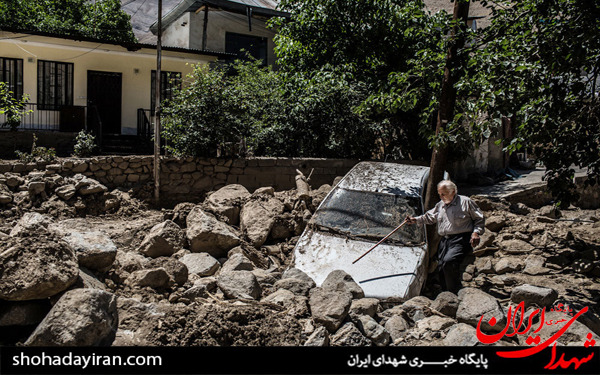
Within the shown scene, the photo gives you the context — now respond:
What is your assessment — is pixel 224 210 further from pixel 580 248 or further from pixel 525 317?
pixel 580 248

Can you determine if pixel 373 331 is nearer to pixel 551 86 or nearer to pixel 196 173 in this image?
pixel 551 86

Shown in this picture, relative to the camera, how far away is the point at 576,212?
12.1m

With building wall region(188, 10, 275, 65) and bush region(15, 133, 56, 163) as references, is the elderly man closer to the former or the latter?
bush region(15, 133, 56, 163)

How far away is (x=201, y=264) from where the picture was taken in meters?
6.36

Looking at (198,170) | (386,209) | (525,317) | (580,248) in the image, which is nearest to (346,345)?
(525,317)

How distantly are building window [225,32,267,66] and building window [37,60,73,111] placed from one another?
660cm

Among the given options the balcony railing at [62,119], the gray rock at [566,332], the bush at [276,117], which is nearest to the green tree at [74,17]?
the balcony railing at [62,119]

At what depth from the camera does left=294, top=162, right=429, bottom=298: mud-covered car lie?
5.95m

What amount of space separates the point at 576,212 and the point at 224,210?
8.61 meters


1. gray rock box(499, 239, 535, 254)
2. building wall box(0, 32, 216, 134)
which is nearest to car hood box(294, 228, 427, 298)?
gray rock box(499, 239, 535, 254)

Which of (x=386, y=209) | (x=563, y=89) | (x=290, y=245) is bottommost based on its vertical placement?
(x=290, y=245)

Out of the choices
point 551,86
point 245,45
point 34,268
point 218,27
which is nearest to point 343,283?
point 34,268

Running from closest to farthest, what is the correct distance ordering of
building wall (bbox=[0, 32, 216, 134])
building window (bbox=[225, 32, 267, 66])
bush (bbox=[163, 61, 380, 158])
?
bush (bbox=[163, 61, 380, 158])
building wall (bbox=[0, 32, 216, 134])
building window (bbox=[225, 32, 267, 66])

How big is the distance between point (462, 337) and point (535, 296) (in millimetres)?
1987
